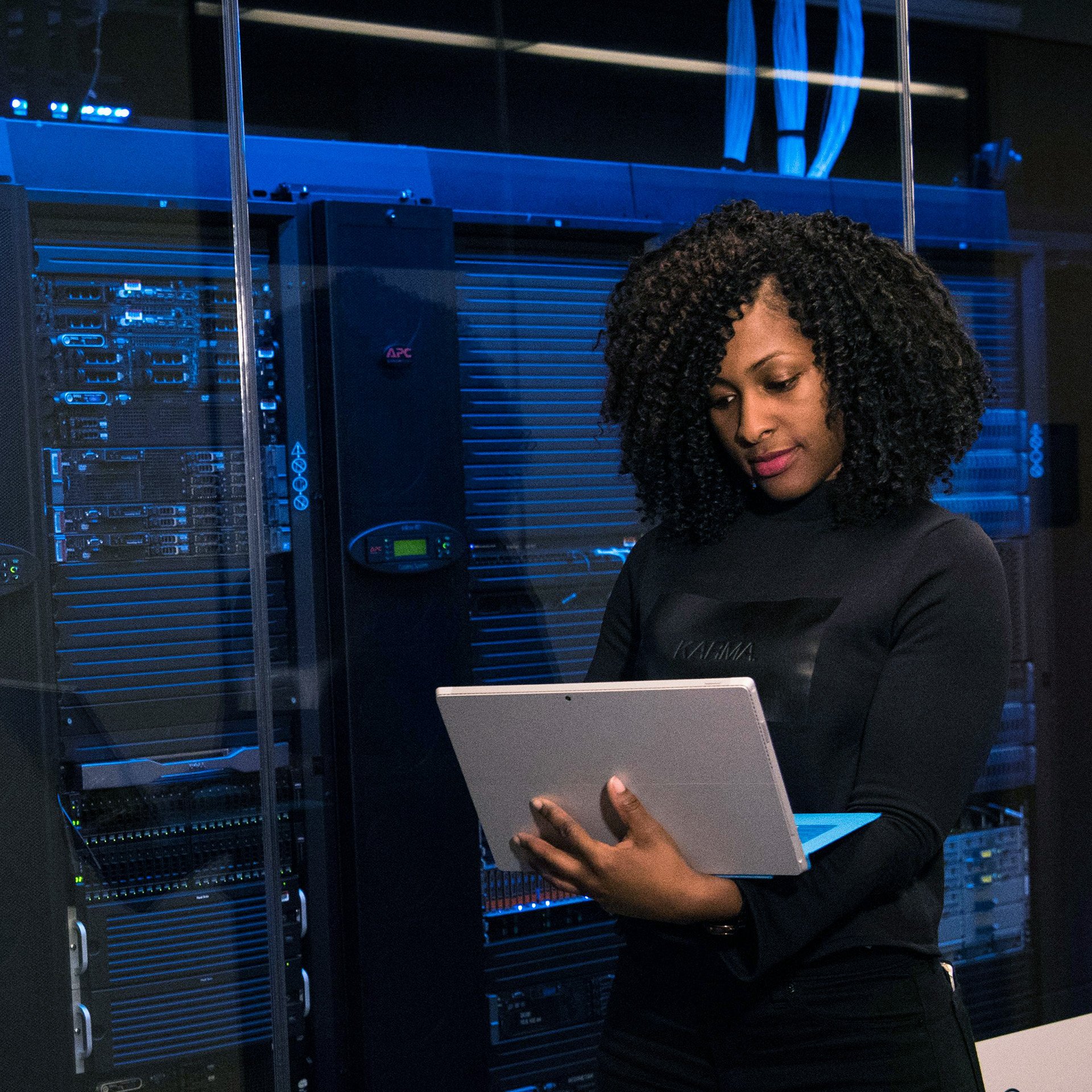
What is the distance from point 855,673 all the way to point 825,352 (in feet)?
1.21

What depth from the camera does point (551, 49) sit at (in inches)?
101

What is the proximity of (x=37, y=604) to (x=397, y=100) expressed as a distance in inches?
46.3

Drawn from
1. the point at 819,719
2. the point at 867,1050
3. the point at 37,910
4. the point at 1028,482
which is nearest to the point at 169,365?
the point at 37,910

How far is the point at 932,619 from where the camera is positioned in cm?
117

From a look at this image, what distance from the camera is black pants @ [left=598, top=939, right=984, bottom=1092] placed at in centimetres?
116

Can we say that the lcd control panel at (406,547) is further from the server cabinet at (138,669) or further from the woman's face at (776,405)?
the woman's face at (776,405)

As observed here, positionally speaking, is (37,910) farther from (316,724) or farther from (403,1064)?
(403,1064)

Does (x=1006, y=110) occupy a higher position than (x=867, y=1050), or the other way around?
(x=1006, y=110)

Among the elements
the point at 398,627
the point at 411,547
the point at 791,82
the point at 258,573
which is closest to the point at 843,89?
the point at 791,82

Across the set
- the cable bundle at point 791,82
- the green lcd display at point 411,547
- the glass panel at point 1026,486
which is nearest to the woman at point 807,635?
the green lcd display at point 411,547

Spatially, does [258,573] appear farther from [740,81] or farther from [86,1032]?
[740,81]

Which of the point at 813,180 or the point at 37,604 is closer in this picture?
the point at 37,604

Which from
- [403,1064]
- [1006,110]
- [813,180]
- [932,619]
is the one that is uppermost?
[1006,110]

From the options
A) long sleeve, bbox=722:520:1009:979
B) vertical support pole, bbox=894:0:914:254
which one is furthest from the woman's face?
vertical support pole, bbox=894:0:914:254
